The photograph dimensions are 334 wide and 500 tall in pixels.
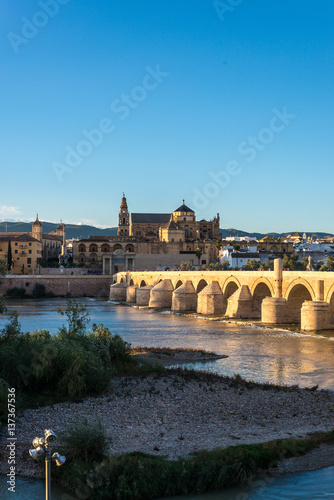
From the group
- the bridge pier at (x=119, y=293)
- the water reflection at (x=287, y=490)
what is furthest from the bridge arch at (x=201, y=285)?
the water reflection at (x=287, y=490)

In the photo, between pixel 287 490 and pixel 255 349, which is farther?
pixel 255 349

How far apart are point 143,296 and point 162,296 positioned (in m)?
4.22

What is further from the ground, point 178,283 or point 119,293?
point 178,283

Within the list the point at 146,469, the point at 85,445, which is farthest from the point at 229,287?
the point at 146,469

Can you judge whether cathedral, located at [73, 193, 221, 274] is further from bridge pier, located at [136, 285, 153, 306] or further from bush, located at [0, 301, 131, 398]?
bush, located at [0, 301, 131, 398]

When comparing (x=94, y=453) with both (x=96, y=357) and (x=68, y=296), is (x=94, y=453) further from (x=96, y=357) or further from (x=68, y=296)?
(x=68, y=296)

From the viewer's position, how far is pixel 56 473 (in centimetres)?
1010

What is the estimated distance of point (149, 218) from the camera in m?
117

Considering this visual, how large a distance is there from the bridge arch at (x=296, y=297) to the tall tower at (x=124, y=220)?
81808mm

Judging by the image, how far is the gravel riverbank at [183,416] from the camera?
1129cm

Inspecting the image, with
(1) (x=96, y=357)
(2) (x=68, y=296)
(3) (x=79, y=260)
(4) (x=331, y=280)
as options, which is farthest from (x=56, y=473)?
(3) (x=79, y=260)

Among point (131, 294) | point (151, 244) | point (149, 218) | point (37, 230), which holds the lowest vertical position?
point (131, 294)

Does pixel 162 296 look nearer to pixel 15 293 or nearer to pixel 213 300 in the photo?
pixel 213 300

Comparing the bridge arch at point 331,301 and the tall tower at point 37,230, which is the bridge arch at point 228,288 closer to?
the bridge arch at point 331,301
